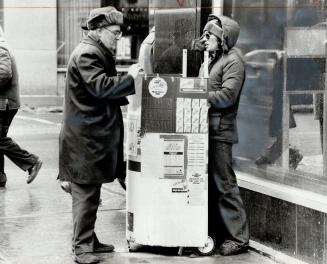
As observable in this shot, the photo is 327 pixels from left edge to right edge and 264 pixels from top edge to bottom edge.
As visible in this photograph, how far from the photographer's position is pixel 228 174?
22.4 feet

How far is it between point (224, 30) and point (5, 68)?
332 cm

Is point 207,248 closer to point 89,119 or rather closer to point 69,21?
point 89,119

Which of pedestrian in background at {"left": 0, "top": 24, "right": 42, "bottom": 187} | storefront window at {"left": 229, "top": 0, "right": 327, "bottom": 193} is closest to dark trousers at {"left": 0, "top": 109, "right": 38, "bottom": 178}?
pedestrian in background at {"left": 0, "top": 24, "right": 42, "bottom": 187}

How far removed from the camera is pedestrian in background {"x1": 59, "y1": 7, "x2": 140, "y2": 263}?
6305 mm

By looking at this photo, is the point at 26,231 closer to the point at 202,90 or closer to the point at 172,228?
the point at 172,228

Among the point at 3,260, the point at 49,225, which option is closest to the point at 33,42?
the point at 49,225

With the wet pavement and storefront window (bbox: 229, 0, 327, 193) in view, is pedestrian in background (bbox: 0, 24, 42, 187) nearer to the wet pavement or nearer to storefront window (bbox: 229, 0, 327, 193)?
the wet pavement

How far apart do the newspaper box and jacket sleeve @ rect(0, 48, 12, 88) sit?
2997 millimetres

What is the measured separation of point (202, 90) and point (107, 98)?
2.58 ft

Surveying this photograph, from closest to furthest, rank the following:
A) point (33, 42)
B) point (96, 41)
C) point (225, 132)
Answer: point (96, 41) < point (225, 132) < point (33, 42)

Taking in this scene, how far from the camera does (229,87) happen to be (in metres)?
6.65

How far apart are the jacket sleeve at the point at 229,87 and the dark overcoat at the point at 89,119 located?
2.43 feet

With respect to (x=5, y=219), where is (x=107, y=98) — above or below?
above

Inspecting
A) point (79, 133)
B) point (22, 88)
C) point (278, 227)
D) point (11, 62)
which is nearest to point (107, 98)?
point (79, 133)
